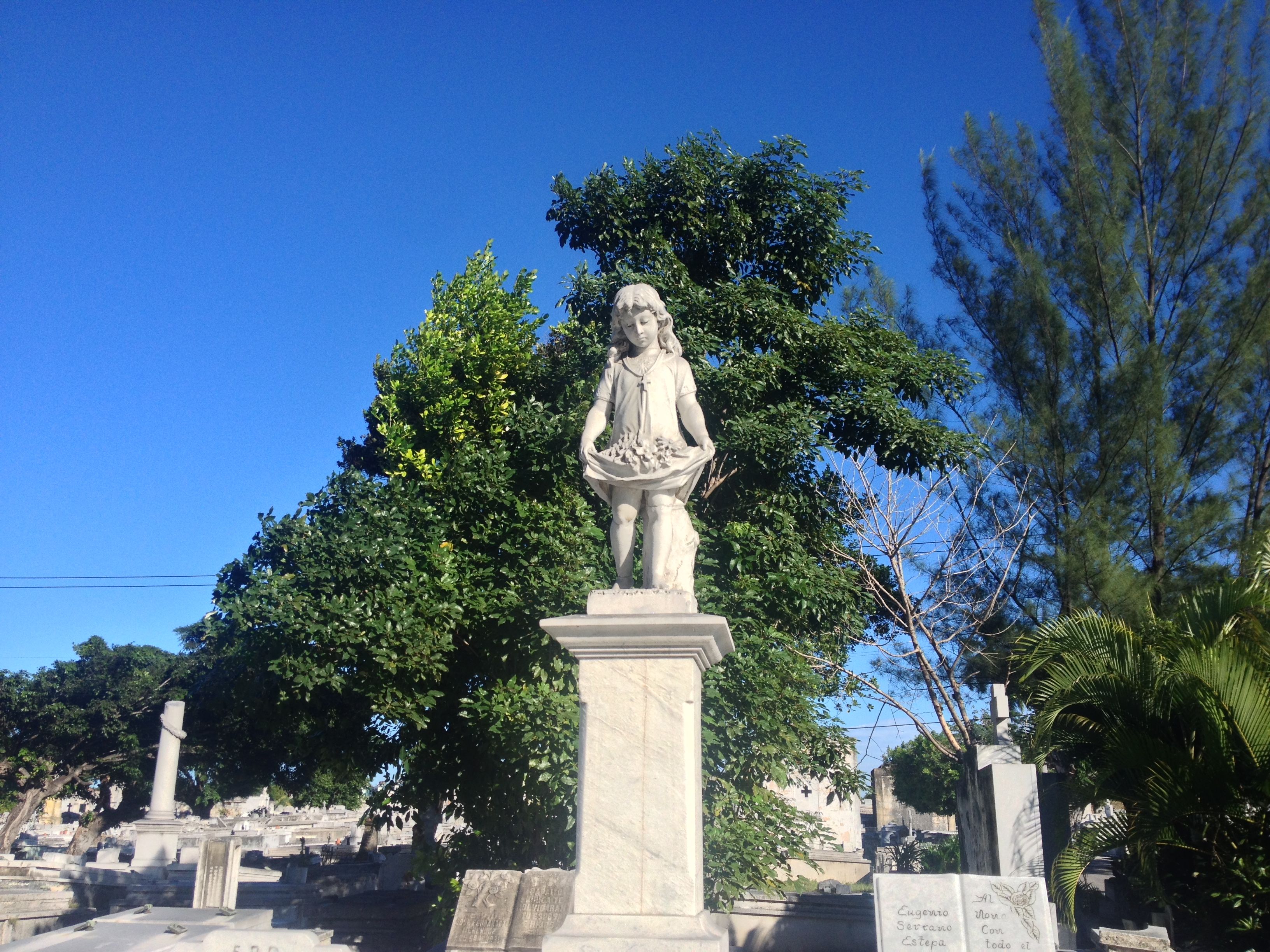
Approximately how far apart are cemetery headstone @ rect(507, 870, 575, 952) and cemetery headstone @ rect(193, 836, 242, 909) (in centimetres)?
885

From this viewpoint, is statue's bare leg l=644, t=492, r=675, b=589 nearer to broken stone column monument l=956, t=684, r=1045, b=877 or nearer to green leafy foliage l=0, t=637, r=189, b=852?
broken stone column monument l=956, t=684, r=1045, b=877

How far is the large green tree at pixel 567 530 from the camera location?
1130cm

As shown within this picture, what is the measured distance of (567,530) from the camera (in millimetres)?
11453

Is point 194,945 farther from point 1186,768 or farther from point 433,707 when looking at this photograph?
point 1186,768

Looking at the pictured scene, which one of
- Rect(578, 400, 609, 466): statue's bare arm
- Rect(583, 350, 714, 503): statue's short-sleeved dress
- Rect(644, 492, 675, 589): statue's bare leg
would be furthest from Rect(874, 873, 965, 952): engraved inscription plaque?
Rect(578, 400, 609, 466): statue's bare arm

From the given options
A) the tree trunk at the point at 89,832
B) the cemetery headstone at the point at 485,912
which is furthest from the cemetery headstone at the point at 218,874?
the tree trunk at the point at 89,832

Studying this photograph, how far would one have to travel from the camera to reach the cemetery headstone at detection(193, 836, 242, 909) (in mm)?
14633

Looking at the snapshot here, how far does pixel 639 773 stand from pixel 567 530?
19.3 ft

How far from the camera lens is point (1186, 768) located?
8.75 meters

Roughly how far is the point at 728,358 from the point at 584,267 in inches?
102

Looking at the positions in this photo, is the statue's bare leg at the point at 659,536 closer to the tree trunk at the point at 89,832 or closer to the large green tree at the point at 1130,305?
the large green tree at the point at 1130,305

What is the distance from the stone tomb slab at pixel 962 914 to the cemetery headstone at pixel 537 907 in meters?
2.55

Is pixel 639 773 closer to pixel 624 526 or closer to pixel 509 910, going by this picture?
pixel 624 526

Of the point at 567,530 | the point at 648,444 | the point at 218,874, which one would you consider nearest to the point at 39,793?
Result: the point at 218,874
